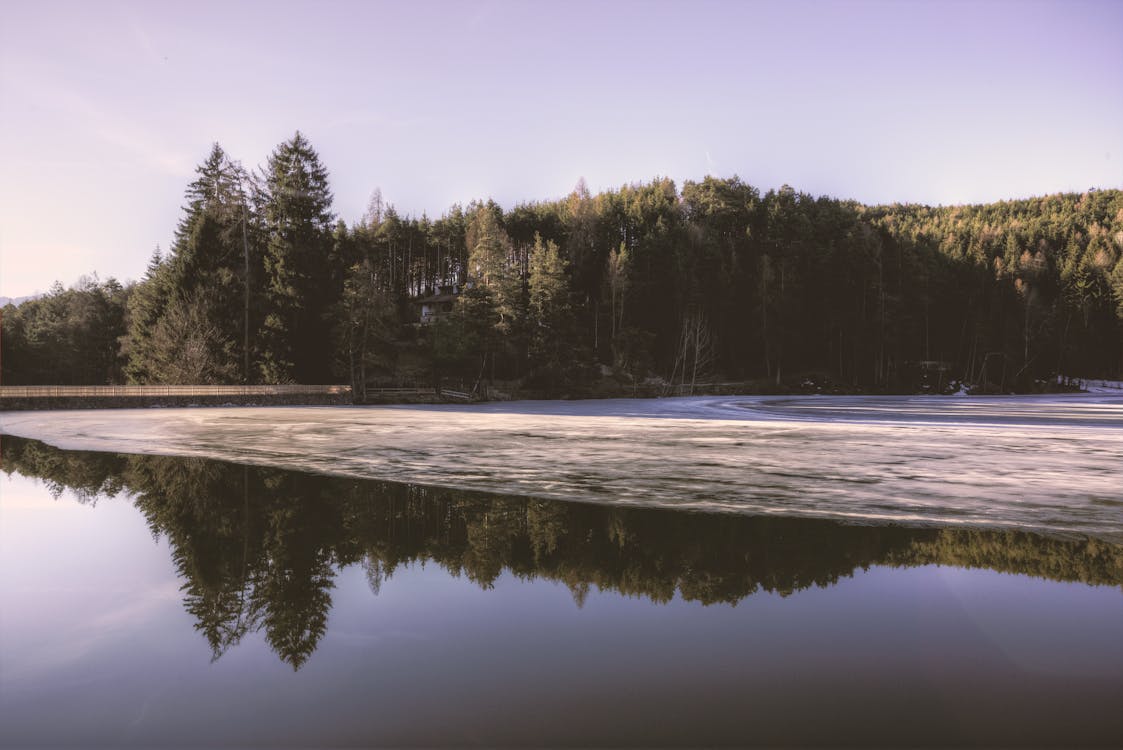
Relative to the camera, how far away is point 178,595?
17.5 ft

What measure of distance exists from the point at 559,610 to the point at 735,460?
9.70 metres

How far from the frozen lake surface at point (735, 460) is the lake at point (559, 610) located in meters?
0.15

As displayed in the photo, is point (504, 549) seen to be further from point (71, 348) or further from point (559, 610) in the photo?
point (71, 348)

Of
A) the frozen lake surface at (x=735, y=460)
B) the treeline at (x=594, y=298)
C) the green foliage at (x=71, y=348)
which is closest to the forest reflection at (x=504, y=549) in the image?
the frozen lake surface at (x=735, y=460)

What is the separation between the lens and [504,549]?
685 centimetres

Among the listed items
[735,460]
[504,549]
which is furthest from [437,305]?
[504,549]

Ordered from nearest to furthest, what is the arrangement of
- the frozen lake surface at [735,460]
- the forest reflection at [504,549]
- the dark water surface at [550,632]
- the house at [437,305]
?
the dark water surface at [550,632], the forest reflection at [504,549], the frozen lake surface at [735,460], the house at [437,305]

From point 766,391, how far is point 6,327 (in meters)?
88.0

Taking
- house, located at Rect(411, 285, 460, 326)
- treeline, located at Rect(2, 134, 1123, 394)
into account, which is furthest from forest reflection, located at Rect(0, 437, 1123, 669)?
house, located at Rect(411, 285, 460, 326)

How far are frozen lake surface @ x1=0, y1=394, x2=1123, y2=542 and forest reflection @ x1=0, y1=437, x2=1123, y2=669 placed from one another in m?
1.04

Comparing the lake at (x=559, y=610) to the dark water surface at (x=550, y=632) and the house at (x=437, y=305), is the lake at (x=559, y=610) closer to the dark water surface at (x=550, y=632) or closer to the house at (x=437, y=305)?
the dark water surface at (x=550, y=632)

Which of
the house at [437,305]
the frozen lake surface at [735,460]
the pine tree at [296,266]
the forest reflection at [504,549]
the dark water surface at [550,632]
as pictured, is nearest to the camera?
the dark water surface at [550,632]

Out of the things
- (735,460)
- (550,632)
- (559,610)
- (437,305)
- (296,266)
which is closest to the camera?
(550,632)

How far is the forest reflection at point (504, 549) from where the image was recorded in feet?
17.7
